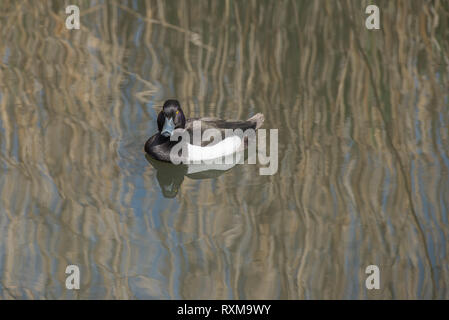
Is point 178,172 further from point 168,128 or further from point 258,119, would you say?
point 258,119

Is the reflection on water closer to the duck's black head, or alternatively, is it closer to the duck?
the duck

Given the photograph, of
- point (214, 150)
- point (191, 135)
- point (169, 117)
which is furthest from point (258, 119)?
point (169, 117)

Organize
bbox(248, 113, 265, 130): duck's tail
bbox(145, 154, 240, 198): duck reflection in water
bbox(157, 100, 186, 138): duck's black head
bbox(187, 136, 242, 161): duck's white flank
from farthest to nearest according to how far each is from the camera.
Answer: bbox(248, 113, 265, 130): duck's tail
bbox(187, 136, 242, 161): duck's white flank
bbox(157, 100, 186, 138): duck's black head
bbox(145, 154, 240, 198): duck reflection in water

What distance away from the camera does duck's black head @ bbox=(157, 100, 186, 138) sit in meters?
7.66

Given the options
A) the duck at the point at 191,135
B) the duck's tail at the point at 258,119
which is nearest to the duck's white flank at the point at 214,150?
the duck at the point at 191,135

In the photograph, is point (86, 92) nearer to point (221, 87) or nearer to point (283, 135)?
point (221, 87)

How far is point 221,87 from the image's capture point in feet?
29.6

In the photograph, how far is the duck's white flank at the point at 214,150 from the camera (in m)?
7.88

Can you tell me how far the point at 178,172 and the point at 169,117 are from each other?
49 centimetres

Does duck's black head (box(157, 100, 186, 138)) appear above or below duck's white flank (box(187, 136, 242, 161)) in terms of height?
above

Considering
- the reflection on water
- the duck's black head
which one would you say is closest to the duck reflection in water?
the reflection on water

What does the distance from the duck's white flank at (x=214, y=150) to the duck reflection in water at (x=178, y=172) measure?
8cm

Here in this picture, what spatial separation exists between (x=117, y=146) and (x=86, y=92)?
4.12ft

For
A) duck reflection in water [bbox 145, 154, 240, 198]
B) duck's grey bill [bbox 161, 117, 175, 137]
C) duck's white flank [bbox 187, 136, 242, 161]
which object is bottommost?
duck reflection in water [bbox 145, 154, 240, 198]
